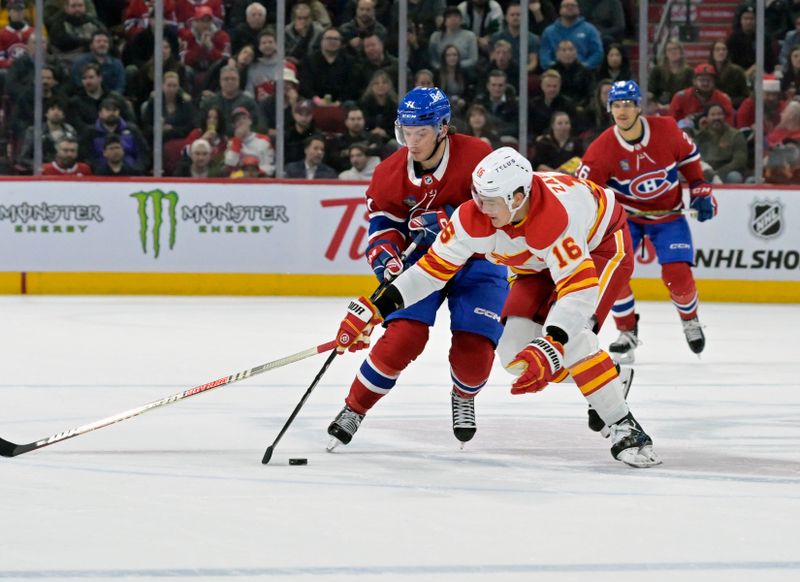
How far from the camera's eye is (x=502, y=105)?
10.1 m

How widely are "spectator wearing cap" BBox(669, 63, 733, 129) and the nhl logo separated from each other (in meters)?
→ 0.62

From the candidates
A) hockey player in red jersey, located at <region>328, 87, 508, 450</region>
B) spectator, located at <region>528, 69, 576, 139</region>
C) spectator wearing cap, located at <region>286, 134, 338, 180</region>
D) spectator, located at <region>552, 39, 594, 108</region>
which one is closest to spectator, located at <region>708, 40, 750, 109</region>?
→ spectator, located at <region>552, 39, 594, 108</region>

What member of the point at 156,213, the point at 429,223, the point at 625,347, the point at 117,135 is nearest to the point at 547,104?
the point at 156,213

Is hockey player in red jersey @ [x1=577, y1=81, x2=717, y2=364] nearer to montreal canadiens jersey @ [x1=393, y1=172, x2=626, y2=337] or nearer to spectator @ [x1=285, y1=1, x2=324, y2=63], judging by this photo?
montreal canadiens jersey @ [x1=393, y1=172, x2=626, y2=337]

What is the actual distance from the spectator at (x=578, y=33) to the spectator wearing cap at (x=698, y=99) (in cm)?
63

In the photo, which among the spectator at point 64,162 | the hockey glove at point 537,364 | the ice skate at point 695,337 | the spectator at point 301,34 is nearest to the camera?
the hockey glove at point 537,364

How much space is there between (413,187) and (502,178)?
0.76 metres

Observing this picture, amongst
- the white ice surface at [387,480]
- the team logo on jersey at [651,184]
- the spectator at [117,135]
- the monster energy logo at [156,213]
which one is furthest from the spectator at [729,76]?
the spectator at [117,135]

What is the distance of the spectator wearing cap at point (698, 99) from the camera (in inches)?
392

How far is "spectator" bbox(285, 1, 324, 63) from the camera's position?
10125 millimetres

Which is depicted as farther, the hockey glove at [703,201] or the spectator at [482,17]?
the spectator at [482,17]

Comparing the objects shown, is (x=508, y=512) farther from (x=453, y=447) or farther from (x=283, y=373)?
(x=283, y=373)

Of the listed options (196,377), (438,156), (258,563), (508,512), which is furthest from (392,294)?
(196,377)

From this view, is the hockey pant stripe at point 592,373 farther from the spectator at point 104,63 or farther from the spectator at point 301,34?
the spectator at point 104,63
